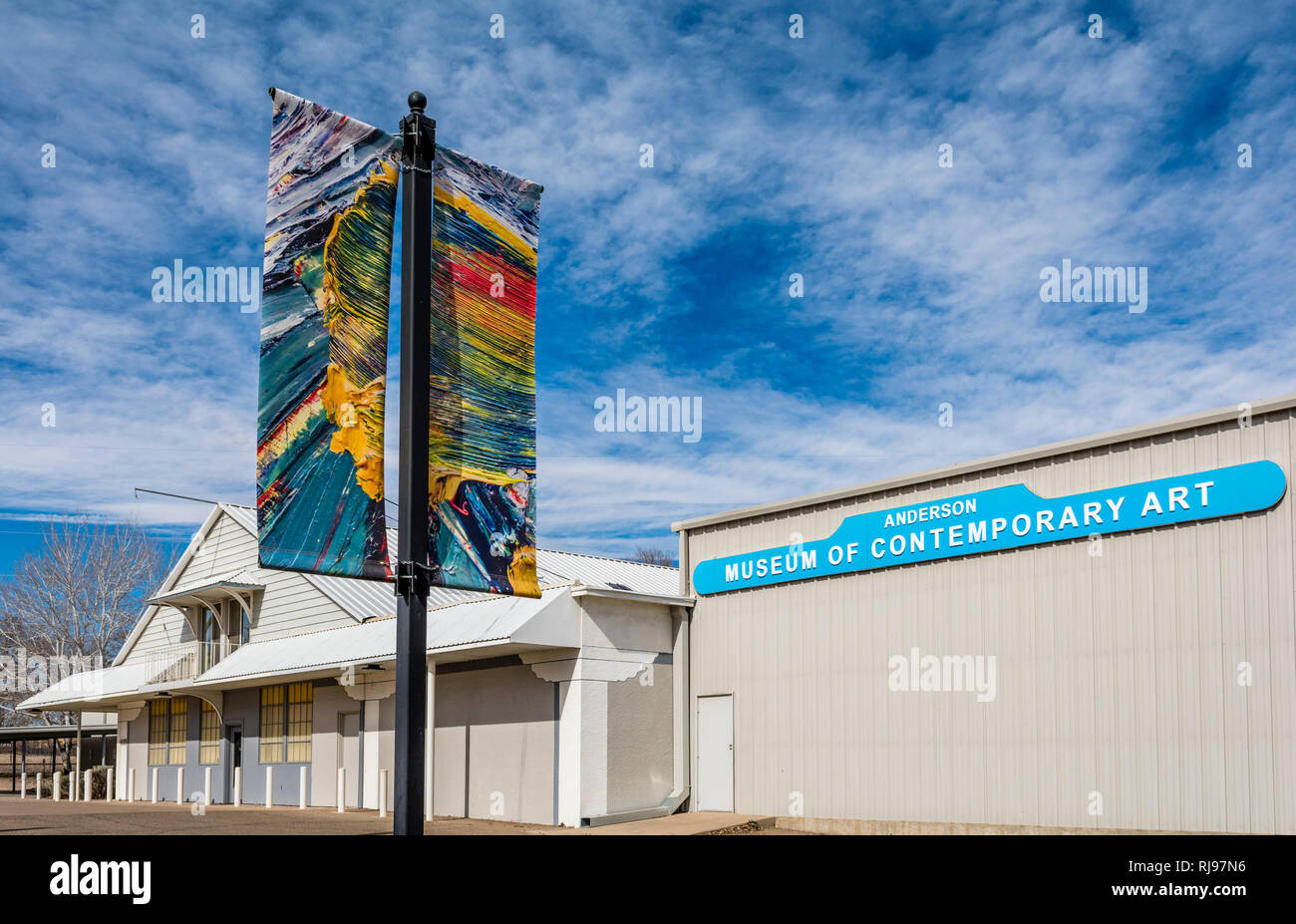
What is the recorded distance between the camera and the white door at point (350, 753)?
891 inches

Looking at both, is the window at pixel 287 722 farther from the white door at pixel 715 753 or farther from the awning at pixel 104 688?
the white door at pixel 715 753

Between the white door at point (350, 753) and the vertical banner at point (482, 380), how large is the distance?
13978 mm

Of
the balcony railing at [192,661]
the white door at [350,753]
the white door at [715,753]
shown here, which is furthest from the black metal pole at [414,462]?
the balcony railing at [192,661]

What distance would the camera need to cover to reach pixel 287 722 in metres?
25.3

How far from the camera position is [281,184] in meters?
9.32

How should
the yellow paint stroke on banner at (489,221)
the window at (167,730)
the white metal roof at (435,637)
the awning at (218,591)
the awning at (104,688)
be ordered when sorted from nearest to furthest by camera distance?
the yellow paint stroke on banner at (489,221) → the white metal roof at (435,637) → the awning at (218,591) → the awning at (104,688) → the window at (167,730)

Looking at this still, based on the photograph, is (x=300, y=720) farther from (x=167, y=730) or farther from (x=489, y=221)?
(x=489, y=221)

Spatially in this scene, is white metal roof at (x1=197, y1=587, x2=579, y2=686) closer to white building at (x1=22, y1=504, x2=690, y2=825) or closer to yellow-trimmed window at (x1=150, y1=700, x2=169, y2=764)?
white building at (x1=22, y1=504, x2=690, y2=825)

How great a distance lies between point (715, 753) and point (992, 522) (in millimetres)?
5914

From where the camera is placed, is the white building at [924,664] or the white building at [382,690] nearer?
the white building at [924,664]

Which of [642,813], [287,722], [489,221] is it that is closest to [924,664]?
[642,813]
